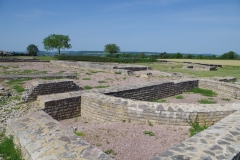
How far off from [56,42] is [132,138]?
204 feet

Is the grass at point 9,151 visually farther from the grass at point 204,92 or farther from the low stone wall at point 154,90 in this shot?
the grass at point 204,92

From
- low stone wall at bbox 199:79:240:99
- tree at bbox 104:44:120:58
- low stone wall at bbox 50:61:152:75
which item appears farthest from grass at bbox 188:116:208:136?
tree at bbox 104:44:120:58

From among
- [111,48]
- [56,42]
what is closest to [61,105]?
[56,42]

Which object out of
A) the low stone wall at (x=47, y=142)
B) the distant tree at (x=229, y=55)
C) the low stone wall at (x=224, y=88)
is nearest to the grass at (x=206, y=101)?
the low stone wall at (x=224, y=88)

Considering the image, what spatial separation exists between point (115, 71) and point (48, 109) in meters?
13.3

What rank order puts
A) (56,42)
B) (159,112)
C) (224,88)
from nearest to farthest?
(159,112), (224,88), (56,42)

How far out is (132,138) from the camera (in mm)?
5082

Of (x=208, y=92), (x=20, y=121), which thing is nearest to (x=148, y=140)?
(x=20, y=121)

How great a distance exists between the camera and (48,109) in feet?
21.7

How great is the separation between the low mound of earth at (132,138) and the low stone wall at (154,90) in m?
2.63

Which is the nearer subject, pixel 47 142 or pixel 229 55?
pixel 47 142

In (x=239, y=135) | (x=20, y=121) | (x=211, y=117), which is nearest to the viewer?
(x=239, y=135)

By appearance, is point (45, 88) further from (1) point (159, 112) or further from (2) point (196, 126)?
(2) point (196, 126)

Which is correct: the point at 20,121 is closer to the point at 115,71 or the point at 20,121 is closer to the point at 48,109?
the point at 48,109
